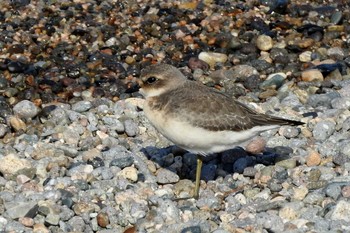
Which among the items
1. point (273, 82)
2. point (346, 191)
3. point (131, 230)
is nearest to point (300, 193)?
point (346, 191)

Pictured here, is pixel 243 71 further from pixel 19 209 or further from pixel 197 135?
pixel 19 209

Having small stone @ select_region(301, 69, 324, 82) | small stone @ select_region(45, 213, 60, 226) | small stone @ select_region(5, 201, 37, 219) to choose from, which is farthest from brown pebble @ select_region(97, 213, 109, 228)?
small stone @ select_region(301, 69, 324, 82)

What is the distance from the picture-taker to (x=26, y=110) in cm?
993

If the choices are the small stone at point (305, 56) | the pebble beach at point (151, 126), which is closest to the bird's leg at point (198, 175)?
the pebble beach at point (151, 126)

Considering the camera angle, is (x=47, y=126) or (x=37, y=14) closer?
(x=47, y=126)

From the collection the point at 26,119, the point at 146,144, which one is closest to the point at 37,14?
the point at 26,119

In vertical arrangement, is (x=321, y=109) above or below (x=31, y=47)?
above

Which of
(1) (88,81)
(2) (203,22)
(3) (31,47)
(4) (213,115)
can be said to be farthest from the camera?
(2) (203,22)

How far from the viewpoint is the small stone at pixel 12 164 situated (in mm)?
8602

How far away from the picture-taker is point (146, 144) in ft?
30.8

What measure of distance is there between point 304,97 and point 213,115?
253 centimetres

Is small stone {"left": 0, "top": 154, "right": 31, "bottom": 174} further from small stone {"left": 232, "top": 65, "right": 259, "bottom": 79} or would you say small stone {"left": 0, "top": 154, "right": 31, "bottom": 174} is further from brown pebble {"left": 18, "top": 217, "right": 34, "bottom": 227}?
small stone {"left": 232, "top": 65, "right": 259, "bottom": 79}

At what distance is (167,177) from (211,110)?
0.93 metres

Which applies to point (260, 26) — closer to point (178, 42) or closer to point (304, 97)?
point (178, 42)
